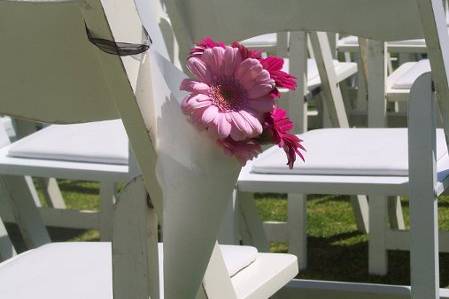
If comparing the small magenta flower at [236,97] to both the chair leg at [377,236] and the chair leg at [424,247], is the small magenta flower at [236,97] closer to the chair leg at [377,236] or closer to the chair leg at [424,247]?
the chair leg at [424,247]

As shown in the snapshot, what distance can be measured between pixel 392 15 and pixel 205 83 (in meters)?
0.98

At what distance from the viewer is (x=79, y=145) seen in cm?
297

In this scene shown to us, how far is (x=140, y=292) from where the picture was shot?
1405 millimetres

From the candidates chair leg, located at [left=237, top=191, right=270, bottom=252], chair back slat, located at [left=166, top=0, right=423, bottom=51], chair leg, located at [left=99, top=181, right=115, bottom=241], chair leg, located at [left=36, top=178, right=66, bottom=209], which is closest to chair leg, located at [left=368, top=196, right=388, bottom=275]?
chair leg, located at [left=237, top=191, right=270, bottom=252]

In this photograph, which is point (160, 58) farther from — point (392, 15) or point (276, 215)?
point (276, 215)

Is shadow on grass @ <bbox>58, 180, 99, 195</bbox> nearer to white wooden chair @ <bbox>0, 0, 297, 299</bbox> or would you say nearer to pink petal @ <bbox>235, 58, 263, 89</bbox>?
white wooden chair @ <bbox>0, 0, 297, 299</bbox>

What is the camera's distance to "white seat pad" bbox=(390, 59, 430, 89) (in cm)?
349

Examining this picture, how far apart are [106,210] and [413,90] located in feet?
5.42

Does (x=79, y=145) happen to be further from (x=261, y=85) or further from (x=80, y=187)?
(x=80, y=187)

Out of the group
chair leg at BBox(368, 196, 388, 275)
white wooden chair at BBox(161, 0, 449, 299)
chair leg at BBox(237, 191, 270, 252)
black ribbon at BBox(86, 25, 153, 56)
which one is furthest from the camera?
chair leg at BBox(368, 196, 388, 275)

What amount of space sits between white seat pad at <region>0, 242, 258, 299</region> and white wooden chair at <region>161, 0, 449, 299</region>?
1.48ft

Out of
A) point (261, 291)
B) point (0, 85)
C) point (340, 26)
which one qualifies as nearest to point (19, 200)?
point (340, 26)

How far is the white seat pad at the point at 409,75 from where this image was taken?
11.5 feet

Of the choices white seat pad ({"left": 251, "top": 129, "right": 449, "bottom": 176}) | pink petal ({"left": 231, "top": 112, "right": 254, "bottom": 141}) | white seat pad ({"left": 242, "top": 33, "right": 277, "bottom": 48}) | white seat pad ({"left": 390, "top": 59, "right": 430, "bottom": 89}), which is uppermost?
pink petal ({"left": 231, "top": 112, "right": 254, "bottom": 141})
